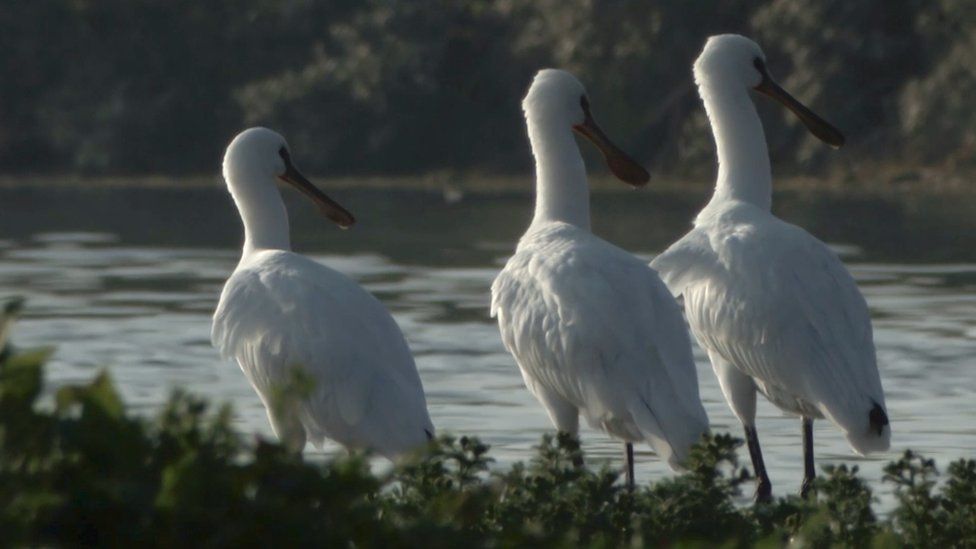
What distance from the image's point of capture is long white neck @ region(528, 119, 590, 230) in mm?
9391

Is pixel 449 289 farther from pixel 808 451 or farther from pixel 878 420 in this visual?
pixel 878 420

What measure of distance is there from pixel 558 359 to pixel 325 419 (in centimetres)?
86

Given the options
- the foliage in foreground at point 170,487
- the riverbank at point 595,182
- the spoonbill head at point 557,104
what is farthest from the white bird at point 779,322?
the riverbank at point 595,182

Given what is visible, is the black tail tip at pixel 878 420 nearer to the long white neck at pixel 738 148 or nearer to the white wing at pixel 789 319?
the white wing at pixel 789 319

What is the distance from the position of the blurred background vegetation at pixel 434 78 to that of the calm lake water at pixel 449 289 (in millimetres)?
5231

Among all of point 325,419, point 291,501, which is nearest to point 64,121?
point 325,419

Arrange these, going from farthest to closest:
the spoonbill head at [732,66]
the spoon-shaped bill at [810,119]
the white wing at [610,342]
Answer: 1. the spoon-shaped bill at [810,119]
2. the spoonbill head at [732,66]
3. the white wing at [610,342]

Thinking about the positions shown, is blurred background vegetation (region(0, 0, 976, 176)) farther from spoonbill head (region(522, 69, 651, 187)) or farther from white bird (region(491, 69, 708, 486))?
white bird (region(491, 69, 708, 486))

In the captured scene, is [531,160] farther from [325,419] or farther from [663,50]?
[325,419]

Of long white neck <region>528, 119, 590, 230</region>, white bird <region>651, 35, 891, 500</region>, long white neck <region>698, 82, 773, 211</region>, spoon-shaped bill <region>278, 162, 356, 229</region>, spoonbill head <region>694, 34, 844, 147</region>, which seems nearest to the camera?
white bird <region>651, 35, 891, 500</region>

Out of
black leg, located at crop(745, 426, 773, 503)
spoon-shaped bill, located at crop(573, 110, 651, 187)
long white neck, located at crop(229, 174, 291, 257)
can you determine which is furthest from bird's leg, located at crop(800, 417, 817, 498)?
long white neck, located at crop(229, 174, 291, 257)

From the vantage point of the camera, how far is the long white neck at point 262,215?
998 centimetres

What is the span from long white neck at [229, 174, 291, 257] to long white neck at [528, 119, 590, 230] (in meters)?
1.18

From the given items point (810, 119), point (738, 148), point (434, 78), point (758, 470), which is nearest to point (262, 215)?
point (738, 148)
